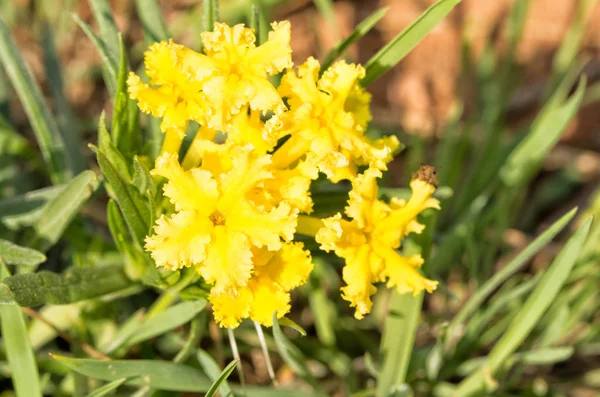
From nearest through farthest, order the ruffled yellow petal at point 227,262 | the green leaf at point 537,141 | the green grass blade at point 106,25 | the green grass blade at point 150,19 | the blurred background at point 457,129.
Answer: the ruffled yellow petal at point 227,262
the green grass blade at point 106,25
the green grass blade at point 150,19
the green leaf at point 537,141
the blurred background at point 457,129

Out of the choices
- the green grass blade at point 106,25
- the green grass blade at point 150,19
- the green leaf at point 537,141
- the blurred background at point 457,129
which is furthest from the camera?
the blurred background at point 457,129

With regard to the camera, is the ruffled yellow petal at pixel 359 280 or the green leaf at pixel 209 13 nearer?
the ruffled yellow petal at pixel 359 280

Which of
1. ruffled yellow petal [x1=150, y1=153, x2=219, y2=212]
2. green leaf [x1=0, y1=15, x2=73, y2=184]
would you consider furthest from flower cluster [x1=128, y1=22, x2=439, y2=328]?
green leaf [x1=0, y1=15, x2=73, y2=184]

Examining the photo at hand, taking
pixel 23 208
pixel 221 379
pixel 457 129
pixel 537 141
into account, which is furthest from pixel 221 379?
pixel 457 129

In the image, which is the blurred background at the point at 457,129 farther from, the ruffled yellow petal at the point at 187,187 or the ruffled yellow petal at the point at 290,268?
the ruffled yellow petal at the point at 187,187

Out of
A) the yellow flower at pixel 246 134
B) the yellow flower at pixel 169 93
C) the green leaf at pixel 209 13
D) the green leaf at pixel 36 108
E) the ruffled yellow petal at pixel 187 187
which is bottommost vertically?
the ruffled yellow petal at pixel 187 187

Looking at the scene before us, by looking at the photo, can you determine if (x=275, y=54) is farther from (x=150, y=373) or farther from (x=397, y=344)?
(x=397, y=344)

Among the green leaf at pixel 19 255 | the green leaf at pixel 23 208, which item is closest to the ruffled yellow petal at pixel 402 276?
the green leaf at pixel 19 255

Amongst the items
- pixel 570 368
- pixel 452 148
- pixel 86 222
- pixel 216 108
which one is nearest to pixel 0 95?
pixel 86 222
